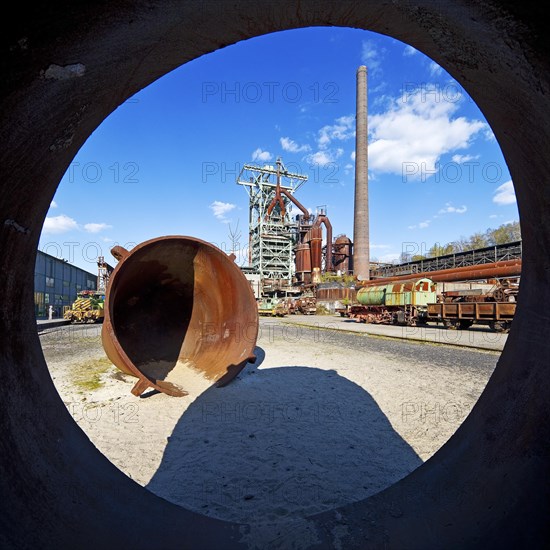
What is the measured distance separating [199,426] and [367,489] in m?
1.90

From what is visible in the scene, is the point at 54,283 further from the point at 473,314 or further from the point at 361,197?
the point at 473,314

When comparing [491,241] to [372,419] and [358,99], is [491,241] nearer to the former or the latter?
[358,99]

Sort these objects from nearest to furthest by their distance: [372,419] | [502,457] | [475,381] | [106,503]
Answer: [502,457] → [106,503] → [372,419] → [475,381]

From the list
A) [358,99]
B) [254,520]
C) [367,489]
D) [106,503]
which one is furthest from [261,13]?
[358,99]

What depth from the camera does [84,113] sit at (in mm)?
1369

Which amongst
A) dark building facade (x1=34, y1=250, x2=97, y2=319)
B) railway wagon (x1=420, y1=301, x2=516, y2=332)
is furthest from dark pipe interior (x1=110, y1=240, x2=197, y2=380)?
dark building facade (x1=34, y1=250, x2=97, y2=319)

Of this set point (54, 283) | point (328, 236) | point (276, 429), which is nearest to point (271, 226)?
point (328, 236)

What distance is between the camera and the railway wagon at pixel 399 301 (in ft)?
52.0

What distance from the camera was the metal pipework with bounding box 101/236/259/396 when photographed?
494cm

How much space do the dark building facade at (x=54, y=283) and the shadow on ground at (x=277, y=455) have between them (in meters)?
20.2

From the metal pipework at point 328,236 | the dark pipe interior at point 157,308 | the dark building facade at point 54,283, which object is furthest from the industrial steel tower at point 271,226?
the dark pipe interior at point 157,308

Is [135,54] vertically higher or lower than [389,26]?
lower

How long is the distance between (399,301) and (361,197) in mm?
15100

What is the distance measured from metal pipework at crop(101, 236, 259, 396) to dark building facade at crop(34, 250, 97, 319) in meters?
17.3
